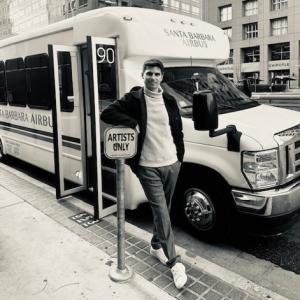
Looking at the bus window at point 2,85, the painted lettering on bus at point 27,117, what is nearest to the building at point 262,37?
the bus window at point 2,85

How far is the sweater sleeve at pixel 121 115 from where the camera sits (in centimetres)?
345

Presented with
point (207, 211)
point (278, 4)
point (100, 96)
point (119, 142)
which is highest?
point (278, 4)

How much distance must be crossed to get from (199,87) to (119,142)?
204cm

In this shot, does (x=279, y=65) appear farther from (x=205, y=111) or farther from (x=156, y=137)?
(x=156, y=137)

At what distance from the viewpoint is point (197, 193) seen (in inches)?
177

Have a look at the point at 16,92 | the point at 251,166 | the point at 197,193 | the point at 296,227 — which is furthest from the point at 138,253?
the point at 16,92

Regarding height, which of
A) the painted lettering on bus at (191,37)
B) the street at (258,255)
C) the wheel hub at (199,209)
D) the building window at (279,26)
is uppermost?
the building window at (279,26)

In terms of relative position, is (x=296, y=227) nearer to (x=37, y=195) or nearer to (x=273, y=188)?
(x=273, y=188)

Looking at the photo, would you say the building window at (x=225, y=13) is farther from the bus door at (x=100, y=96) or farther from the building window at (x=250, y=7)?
the bus door at (x=100, y=96)

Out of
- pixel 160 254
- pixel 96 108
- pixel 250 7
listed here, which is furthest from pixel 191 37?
pixel 250 7

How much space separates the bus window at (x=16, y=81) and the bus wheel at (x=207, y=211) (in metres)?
4.19

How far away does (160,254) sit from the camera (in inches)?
158

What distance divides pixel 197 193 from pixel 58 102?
2410mm

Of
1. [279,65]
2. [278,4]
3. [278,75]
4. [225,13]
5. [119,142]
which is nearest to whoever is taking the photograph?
[119,142]
